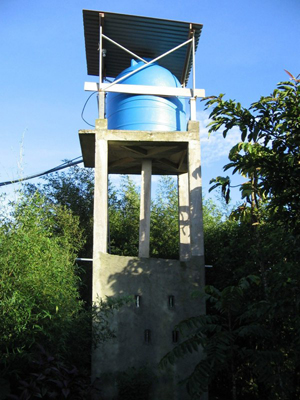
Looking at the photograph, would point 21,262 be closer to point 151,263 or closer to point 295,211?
point 151,263

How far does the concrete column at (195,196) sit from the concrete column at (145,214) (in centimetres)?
131

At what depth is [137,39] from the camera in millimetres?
12086

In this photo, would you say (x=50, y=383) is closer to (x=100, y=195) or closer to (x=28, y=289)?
(x=28, y=289)

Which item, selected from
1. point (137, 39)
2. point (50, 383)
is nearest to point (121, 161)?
point (137, 39)

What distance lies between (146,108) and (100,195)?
2.55 m

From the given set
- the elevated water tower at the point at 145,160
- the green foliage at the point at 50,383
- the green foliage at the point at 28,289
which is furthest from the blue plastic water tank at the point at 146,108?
the green foliage at the point at 50,383

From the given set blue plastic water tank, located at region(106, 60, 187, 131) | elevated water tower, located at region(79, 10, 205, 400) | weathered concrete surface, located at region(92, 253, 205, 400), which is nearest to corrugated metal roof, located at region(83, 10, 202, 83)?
elevated water tower, located at region(79, 10, 205, 400)

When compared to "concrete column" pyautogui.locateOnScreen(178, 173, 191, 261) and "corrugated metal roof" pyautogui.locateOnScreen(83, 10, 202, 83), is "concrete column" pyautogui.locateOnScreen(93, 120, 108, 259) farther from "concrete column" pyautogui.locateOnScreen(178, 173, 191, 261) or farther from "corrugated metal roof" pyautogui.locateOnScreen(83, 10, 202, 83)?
"corrugated metal roof" pyautogui.locateOnScreen(83, 10, 202, 83)

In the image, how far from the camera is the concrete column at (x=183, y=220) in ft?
40.1

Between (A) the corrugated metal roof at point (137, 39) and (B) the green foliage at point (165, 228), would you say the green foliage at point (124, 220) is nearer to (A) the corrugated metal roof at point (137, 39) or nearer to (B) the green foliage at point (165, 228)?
(B) the green foliage at point (165, 228)

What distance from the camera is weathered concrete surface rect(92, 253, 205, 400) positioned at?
994 centimetres

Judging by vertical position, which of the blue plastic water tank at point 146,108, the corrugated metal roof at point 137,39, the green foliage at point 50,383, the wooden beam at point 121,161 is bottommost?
the green foliage at point 50,383

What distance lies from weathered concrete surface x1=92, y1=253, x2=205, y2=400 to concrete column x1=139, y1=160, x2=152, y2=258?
2.58ft

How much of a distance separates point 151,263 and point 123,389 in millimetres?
2793
